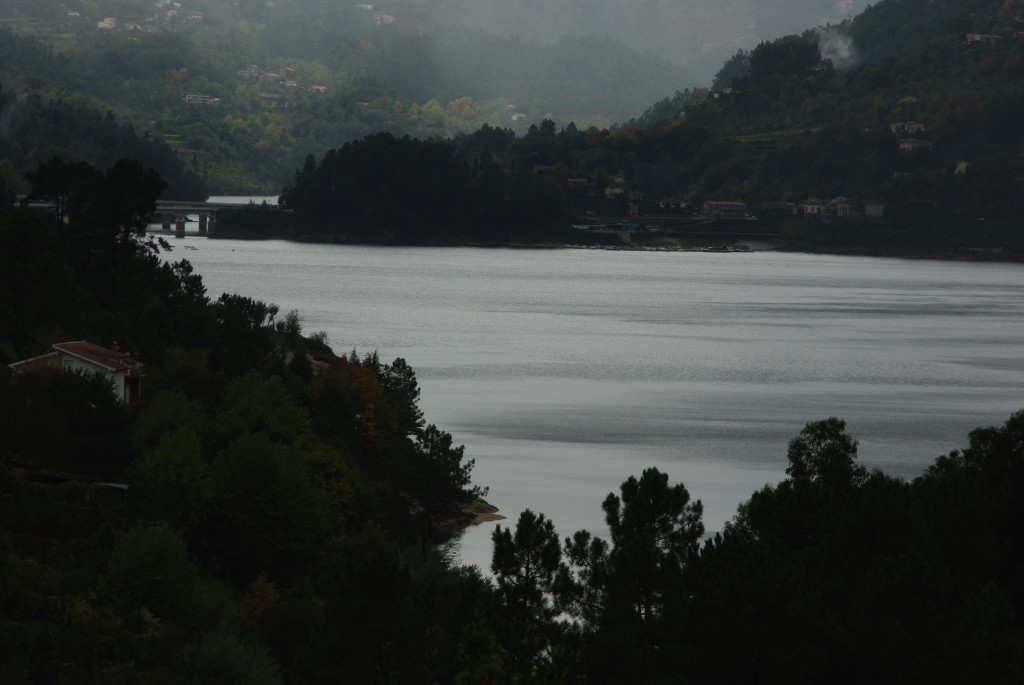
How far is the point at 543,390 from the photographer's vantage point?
56406 mm

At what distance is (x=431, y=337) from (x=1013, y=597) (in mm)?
53147

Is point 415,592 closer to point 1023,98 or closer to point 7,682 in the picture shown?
point 7,682

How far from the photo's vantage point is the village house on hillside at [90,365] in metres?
33.4

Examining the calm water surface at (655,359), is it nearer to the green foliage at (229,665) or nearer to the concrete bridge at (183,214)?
the green foliage at (229,665)

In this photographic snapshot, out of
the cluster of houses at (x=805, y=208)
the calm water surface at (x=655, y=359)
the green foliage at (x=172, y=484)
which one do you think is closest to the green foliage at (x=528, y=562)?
the green foliage at (x=172, y=484)

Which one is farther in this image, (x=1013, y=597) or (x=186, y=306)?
(x=186, y=306)

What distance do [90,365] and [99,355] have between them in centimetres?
74

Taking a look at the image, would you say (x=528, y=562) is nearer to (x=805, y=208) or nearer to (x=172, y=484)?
(x=172, y=484)

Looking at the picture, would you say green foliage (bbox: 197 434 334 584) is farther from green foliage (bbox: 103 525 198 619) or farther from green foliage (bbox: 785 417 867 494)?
green foliage (bbox: 785 417 867 494)

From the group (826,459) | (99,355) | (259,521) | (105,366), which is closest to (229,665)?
(259,521)

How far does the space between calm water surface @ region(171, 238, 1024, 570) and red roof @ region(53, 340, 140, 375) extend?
7.98m

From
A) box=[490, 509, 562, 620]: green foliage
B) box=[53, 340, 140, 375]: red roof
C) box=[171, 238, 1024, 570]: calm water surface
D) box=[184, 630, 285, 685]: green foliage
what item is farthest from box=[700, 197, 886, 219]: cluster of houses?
box=[184, 630, 285, 685]: green foliage

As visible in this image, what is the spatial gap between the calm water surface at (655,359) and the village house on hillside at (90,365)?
7.77 meters

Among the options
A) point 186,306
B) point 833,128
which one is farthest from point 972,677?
point 833,128
